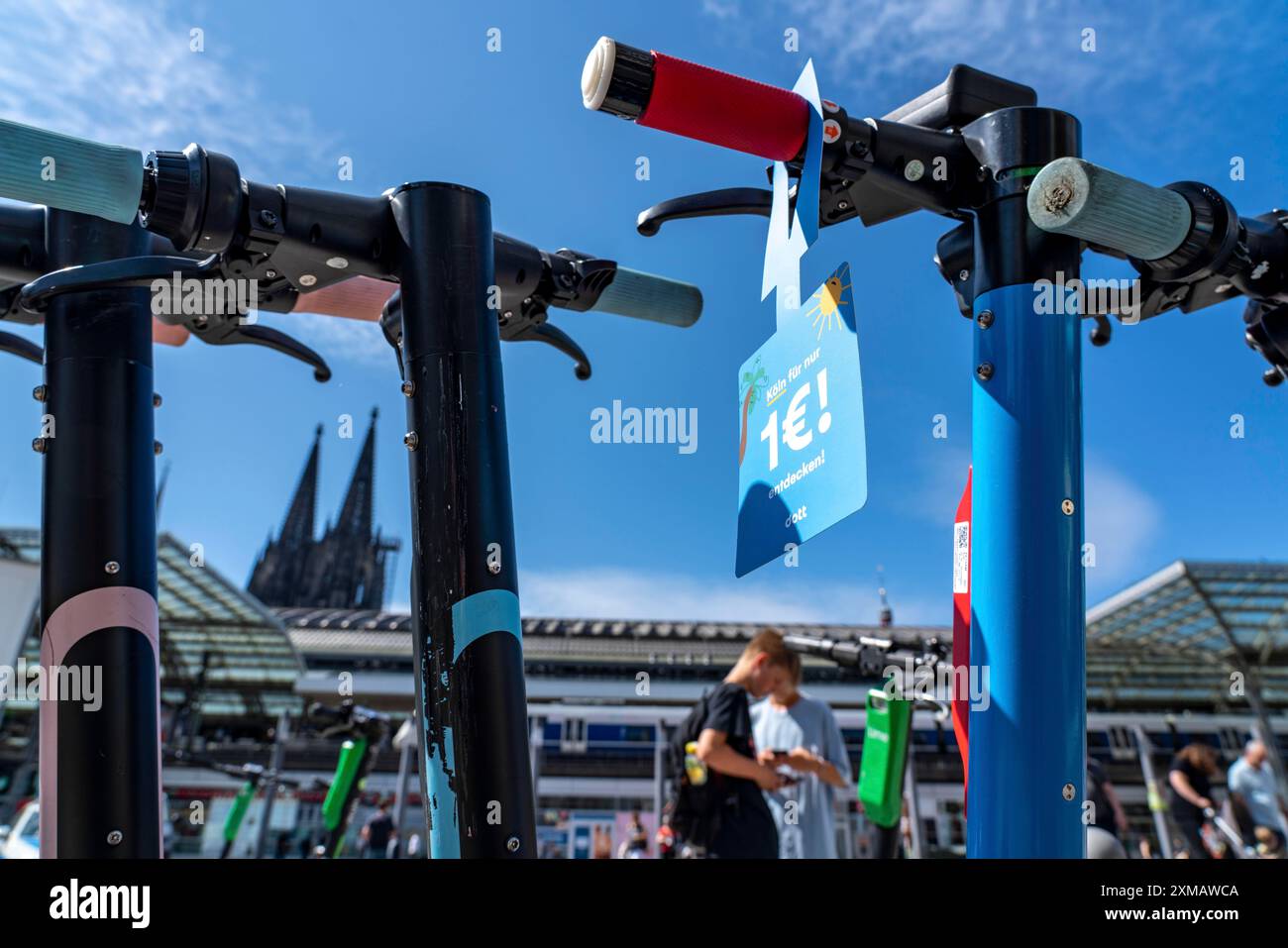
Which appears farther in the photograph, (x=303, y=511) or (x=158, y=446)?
(x=303, y=511)

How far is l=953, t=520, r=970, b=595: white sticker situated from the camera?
1666 millimetres

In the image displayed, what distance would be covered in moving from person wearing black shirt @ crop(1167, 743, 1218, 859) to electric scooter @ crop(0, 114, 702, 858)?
796cm

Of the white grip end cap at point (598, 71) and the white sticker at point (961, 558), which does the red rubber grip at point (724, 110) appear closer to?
the white grip end cap at point (598, 71)

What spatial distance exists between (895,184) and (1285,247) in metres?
0.77

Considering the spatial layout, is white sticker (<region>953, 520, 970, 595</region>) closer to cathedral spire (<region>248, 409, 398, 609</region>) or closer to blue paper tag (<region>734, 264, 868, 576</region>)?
blue paper tag (<region>734, 264, 868, 576</region>)

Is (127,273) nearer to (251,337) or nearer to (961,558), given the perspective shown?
(251,337)

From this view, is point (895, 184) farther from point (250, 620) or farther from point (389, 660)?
point (389, 660)

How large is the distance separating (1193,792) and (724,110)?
27.1 ft

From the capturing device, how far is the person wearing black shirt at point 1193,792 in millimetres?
8000

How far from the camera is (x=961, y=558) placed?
5.55 ft

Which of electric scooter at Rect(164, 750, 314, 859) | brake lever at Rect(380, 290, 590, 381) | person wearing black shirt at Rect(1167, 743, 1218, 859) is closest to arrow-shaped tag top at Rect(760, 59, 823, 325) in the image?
brake lever at Rect(380, 290, 590, 381)

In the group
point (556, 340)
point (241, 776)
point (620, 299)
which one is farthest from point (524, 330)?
point (241, 776)
